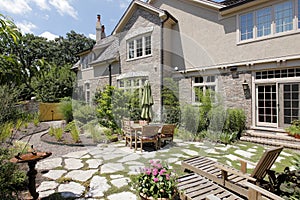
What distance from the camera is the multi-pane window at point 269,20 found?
8.05 metres

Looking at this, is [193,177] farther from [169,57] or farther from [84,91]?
[84,91]

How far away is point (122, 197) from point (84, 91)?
17.5 m

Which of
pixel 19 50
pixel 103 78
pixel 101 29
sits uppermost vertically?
pixel 101 29

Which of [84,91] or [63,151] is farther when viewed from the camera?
[84,91]

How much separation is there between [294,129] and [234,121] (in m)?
2.26

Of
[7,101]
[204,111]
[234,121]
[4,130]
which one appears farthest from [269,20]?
[4,130]

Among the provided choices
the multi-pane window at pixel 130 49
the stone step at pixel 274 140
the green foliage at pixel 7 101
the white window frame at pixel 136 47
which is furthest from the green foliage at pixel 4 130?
the multi-pane window at pixel 130 49

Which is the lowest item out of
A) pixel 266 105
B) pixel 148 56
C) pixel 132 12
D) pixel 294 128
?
pixel 294 128

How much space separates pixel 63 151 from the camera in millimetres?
6797

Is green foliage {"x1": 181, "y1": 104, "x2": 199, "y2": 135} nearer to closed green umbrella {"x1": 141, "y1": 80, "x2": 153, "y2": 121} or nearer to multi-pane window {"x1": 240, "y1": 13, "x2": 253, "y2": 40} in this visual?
closed green umbrella {"x1": 141, "y1": 80, "x2": 153, "y2": 121}

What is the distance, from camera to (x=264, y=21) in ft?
28.6

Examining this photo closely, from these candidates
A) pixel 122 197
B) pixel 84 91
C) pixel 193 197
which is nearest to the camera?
pixel 193 197

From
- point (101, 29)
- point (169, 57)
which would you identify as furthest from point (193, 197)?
point (101, 29)

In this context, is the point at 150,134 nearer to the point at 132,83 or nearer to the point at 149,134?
the point at 149,134
